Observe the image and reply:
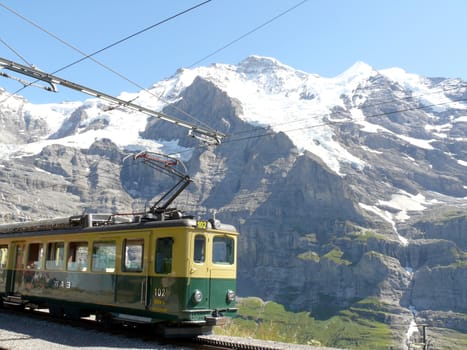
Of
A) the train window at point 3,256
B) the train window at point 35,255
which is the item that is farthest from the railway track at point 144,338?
the train window at point 3,256

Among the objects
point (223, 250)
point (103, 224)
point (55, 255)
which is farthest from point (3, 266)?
point (223, 250)

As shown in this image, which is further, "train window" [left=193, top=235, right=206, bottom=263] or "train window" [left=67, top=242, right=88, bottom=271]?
"train window" [left=67, top=242, right=88, bottom=271]

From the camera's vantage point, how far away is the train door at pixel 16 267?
22141 millimetres

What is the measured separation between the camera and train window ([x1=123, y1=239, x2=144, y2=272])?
16.3 meters

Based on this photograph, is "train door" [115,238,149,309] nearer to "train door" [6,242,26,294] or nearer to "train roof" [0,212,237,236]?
"train roof" [0,212,237,236]

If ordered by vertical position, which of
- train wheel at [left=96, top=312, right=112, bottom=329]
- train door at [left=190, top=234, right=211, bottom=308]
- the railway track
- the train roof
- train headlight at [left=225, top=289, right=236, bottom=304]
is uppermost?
the train roof

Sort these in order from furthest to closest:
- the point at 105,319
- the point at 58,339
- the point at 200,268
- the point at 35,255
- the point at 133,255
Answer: the point at 35,255 < the point at 105,319 < the point at 133,255 < the point at 200,268 < the point at 58,339

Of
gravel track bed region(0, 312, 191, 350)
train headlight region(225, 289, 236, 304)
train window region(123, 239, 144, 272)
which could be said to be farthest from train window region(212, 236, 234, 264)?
gravel track bed region(0, 312, 191, 350)

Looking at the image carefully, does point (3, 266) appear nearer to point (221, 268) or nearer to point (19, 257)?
point (19, 257)

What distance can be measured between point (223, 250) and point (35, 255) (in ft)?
29.9

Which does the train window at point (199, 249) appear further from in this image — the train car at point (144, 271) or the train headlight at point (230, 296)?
the train headlight at point (230, 296)

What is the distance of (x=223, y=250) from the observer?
55.3 feet

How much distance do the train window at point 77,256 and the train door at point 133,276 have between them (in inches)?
88.7

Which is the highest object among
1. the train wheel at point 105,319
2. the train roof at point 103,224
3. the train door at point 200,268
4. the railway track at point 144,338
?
the train roof at point 103,224
